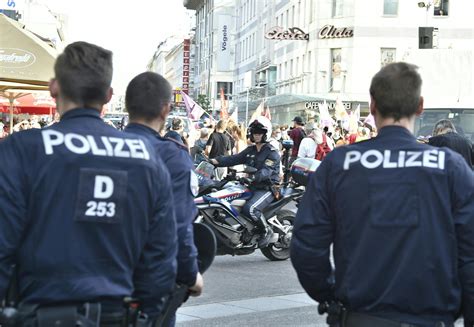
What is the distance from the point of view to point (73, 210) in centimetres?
325

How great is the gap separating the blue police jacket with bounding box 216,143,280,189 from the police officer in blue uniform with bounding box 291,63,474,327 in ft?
22.8

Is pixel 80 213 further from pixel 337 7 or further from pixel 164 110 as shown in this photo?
pixel 337 7

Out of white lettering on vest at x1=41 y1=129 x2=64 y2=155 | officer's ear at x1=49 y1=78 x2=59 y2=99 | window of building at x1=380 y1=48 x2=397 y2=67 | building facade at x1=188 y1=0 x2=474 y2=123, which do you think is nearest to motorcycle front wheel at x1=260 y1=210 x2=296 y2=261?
officer's ear at x1=49 y1=78 x2=59 y2=99

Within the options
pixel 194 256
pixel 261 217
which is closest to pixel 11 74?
pixel 261 217

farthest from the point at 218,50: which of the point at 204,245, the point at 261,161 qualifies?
the point at 204,245

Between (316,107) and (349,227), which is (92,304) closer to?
(349,227)

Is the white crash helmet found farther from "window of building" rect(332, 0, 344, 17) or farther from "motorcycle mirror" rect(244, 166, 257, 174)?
"window of building" rect(332, 0, 344, 17)

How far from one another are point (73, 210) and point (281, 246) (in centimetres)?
835

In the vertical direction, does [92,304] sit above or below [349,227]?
below

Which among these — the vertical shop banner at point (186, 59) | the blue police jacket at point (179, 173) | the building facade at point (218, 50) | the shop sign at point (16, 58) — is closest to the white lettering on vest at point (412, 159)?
the blue police jacket at point (179, 173)

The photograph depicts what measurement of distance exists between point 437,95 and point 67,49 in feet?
59.3

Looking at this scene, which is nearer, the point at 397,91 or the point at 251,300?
the point at 397,91

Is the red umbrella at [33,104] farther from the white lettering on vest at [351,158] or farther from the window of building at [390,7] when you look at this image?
the window of building at [390,7]

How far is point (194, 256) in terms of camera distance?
13.3 feet
